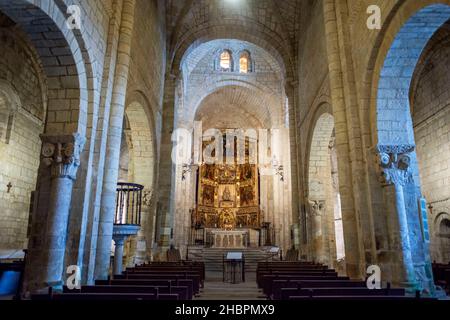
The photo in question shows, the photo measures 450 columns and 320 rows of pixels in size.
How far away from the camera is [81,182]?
6.86 m

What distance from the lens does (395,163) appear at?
7.07 m

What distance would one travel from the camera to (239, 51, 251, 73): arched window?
23578mm

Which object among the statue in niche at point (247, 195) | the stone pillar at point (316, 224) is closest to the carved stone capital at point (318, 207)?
the stone pillar at point (316, 224)

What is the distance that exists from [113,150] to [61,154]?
1580 mm

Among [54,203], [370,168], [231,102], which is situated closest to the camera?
[54,203]

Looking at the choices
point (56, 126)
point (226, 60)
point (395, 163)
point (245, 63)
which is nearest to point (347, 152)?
point (395, 163)

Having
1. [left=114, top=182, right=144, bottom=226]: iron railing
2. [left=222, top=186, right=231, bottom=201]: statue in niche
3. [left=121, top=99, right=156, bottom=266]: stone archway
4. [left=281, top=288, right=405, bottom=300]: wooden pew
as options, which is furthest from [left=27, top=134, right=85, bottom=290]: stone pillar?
[left=222, top=186, right=231, bottom=201]: statue in niche

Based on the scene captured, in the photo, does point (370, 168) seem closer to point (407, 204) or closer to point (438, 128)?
point (407, 204)

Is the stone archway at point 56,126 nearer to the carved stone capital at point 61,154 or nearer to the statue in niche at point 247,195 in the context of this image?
the carved stone capital at point 61,154

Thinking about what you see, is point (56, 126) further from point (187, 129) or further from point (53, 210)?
point (187, 129)

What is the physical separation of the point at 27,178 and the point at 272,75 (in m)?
17.1

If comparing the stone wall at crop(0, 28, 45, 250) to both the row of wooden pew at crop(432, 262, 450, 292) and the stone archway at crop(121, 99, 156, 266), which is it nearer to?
the stone archway at crop(121, 99, 156, 266)

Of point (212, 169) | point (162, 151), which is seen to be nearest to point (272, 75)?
point (212, 169)

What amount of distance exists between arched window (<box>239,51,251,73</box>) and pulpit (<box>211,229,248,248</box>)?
455 inches
